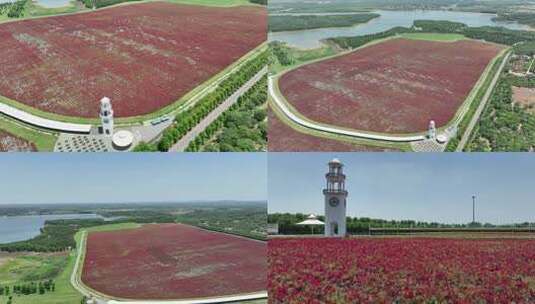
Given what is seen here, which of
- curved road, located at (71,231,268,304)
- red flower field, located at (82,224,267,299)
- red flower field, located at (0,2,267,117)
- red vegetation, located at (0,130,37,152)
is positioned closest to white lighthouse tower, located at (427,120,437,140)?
red flower field, located at (82,224,267,299)

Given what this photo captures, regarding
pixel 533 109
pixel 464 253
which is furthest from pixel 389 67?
pixel 464 253

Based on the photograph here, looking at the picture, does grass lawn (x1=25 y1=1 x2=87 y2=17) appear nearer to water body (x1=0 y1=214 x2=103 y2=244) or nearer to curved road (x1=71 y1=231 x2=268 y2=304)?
water body (x1=0 y1=214 x2=103 y2=244)

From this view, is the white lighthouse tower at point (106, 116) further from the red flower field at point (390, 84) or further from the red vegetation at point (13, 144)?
the red flower field at point (390, 84)

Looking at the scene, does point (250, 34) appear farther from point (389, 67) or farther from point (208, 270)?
point (208, 270)

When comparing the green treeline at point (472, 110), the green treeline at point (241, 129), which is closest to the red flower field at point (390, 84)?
the green treeline at point (472, 110)

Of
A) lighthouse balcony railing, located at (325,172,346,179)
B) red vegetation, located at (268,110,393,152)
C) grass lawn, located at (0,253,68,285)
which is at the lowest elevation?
grass lawn, located at (0,253,68,285)

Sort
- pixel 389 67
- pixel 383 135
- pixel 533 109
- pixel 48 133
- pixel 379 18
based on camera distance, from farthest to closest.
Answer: pixel 379 18
pixel 389 67
pixel 533 109
pixel 383 135
pixel 48 133
